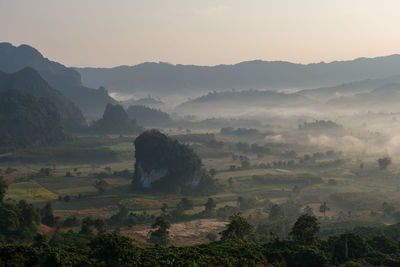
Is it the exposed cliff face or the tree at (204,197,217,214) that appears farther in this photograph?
the exposed cliff face

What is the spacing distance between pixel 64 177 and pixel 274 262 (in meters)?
133

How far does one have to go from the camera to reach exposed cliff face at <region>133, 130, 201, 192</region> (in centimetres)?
16150

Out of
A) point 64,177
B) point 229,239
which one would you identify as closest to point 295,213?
point 229,239

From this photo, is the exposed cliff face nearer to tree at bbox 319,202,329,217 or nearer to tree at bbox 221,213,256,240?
tree at bbox 319,202,329,217

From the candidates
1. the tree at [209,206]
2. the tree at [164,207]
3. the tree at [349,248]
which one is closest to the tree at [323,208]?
the tree at [209,206]

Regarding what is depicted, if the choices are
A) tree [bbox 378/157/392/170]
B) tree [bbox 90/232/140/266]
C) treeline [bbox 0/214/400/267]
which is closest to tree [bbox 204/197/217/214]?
treeline [bbox 0/214/400/267]

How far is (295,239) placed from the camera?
2970 inches

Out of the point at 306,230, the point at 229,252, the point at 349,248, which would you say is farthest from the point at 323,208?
the point at 229,252

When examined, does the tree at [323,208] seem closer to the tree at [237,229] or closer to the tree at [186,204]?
the tree at [186,204]

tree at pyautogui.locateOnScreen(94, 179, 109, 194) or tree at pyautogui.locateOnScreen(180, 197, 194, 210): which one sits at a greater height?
tree at pyautogui.locateOnScreen(94, 179, 109, 194)

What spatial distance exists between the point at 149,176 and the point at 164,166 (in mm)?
7124

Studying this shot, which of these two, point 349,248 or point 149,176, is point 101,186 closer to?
point 149,176

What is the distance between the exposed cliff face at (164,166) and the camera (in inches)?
6358

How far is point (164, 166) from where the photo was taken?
540 ft
